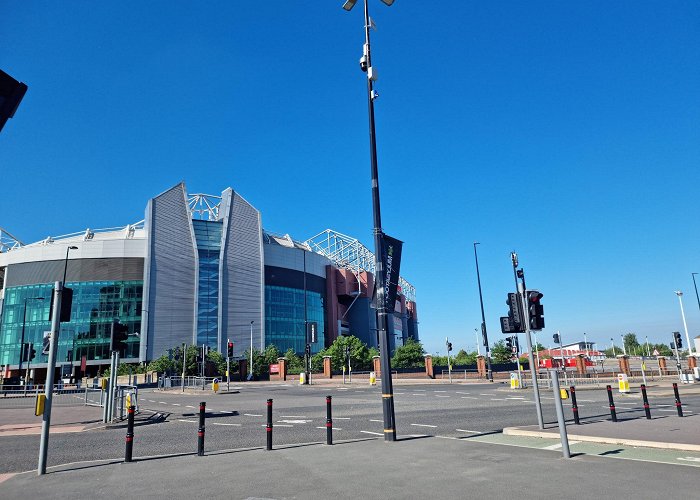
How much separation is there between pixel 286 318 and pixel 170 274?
23.6m

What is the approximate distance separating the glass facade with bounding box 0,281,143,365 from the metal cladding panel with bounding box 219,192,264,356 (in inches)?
566

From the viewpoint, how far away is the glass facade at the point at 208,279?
270ft

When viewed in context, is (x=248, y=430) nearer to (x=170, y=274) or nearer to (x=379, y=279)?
(x=379, y=279)

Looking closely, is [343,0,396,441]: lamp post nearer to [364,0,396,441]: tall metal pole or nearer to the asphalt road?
[364,0,396,441]: tall metal pole

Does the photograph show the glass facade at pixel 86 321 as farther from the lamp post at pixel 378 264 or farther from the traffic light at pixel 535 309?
the traffic light at pixel 535 309

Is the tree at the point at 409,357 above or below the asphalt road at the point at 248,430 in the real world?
above

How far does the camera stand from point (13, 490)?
7.04 m

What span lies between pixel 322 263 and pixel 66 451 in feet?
312

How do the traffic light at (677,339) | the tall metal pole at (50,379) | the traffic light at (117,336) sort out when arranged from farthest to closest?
the traffic light at (677,339)
the traffic light at (117,336)
the tall metal pole at (50,379)

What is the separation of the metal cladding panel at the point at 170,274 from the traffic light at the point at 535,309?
76745 millimetres

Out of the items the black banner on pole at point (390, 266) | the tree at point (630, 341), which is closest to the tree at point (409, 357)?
the black banner on pole at point (390, 266)

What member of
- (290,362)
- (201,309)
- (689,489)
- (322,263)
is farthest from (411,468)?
(322,263)

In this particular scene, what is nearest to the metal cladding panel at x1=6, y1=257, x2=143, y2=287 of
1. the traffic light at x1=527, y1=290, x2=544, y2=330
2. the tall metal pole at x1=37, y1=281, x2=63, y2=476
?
the tall metal pole at x1=37, y1=281, x2=63, y2=476

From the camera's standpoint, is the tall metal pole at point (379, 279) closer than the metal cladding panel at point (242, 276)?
Yes
